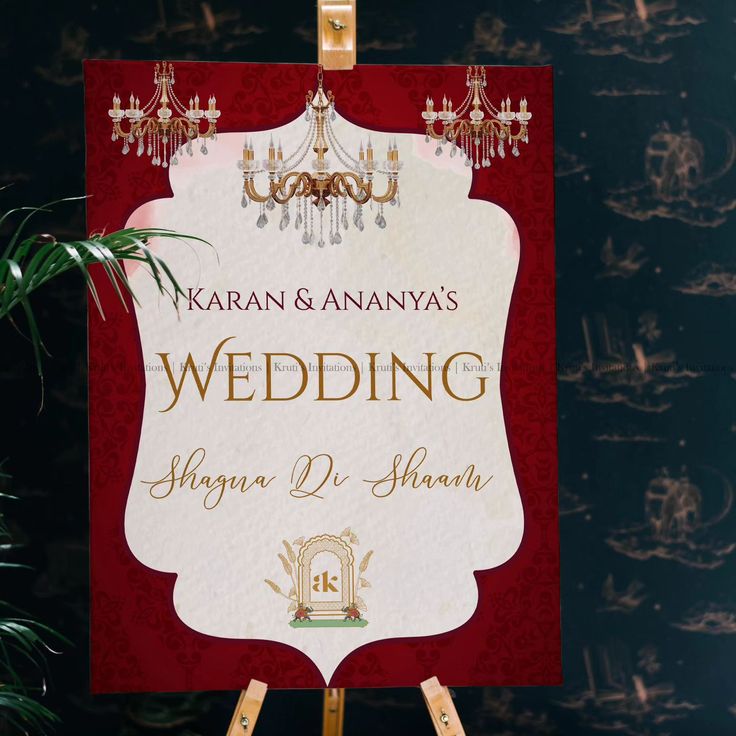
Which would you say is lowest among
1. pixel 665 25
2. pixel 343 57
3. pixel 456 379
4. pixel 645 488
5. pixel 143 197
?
pixel 645 488

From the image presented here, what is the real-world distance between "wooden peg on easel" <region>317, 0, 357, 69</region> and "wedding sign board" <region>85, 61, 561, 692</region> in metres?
0.05

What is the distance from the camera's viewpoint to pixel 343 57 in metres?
2.71

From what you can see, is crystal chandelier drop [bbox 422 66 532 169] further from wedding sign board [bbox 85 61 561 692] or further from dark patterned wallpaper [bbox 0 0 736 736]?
dark patterned wallpaper [bbox 0 0 736 736]

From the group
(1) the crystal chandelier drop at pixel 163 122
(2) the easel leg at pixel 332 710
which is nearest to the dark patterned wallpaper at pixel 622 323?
(2) the easel leg at pixel 332 710

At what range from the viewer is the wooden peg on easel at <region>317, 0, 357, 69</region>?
268 centimetres

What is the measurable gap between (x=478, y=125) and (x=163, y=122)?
37.8 inches

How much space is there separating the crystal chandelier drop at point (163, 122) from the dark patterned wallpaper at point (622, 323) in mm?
260

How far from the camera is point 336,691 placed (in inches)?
108

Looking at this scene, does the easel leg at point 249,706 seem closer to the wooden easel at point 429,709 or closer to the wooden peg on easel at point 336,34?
the wooden easel at point 429,709

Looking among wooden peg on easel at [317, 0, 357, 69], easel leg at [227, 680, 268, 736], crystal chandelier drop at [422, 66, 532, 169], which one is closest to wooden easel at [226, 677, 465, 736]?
easel leg at [227, 680, 268, 736]

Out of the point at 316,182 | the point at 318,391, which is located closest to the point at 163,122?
the point at 316,182

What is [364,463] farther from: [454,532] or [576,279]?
[576,279]

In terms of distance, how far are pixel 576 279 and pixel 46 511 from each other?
1.87m

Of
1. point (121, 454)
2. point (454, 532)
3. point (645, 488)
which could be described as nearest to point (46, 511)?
point (121, 454)
